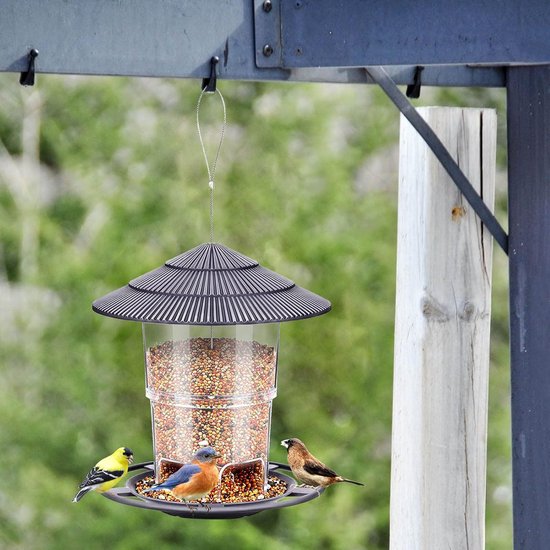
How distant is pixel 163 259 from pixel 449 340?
2.96 metres

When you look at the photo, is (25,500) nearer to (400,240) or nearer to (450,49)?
(400,240)

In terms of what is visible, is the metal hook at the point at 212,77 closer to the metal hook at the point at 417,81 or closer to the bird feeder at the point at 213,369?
the bird feeder at the point at 213,369

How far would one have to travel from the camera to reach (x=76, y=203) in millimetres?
5418

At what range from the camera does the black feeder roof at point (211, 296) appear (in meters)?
2.10

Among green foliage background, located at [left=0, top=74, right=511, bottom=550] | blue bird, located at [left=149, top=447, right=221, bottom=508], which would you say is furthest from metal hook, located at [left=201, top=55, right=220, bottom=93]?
green foliage background, located at [left=0, top=74, right=511, bottom=550]

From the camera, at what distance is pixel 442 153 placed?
2.20 m

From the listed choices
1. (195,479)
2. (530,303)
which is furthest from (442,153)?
(195,479)

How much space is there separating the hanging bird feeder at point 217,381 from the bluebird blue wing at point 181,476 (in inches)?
1.3

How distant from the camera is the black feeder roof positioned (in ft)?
6.89

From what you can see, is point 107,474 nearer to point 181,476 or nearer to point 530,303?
point 181,476

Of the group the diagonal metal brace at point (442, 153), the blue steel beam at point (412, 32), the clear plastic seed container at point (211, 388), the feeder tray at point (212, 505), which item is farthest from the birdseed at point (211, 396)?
the blue steel beam at point (412, 32)

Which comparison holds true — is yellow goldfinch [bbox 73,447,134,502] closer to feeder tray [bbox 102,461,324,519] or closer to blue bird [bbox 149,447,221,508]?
feeder tray [bbox 102,461,324,519]

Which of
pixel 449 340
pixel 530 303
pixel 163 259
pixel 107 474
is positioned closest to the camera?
pixel 530 303

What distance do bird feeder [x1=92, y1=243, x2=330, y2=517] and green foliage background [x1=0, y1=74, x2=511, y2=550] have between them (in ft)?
8.96
